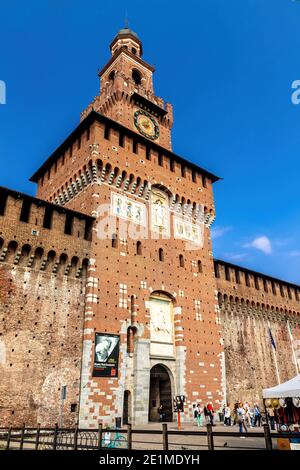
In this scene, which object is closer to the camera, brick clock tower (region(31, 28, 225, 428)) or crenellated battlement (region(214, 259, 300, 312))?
brick clock tower (region(31, 28, 225, 428))

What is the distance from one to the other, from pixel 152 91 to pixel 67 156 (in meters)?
12.3

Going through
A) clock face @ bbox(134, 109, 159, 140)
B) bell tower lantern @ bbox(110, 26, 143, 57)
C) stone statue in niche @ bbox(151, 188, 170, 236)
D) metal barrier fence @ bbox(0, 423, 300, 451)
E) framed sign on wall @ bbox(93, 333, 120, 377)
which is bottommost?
metal barrier fence @ bbox(0, 423, 300, 451)

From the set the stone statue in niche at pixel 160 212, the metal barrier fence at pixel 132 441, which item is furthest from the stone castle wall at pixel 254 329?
the metal barrier fence at pixel 132 441

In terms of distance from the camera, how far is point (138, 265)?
23531 mm

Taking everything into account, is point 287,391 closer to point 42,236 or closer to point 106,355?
point 106,355

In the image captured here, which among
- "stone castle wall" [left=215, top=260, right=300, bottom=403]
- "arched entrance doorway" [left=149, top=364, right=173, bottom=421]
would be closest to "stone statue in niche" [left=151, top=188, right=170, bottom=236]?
"stone castle wall" [left=215, top=260, right=300, bottom=403]

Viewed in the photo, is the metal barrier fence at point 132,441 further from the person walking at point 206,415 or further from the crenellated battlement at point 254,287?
the crenellated battlement at point 254,287

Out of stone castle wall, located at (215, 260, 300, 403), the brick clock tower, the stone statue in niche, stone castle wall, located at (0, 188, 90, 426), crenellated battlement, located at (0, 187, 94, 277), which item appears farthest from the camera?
stone castle wall, located at (215, 260, 300, 403)

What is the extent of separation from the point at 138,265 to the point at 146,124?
13378mm

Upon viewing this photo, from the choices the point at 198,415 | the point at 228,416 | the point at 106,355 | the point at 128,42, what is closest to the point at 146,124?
the point at 128,42

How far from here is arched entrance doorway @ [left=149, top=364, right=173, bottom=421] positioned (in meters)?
22.8

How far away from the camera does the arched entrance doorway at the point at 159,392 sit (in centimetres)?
2275

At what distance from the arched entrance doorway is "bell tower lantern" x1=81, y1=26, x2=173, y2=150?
59.0 ft

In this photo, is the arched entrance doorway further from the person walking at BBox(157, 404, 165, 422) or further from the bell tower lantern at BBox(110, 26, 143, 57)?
the bell tower lantern at BBox(110, 26, 143, 57)
